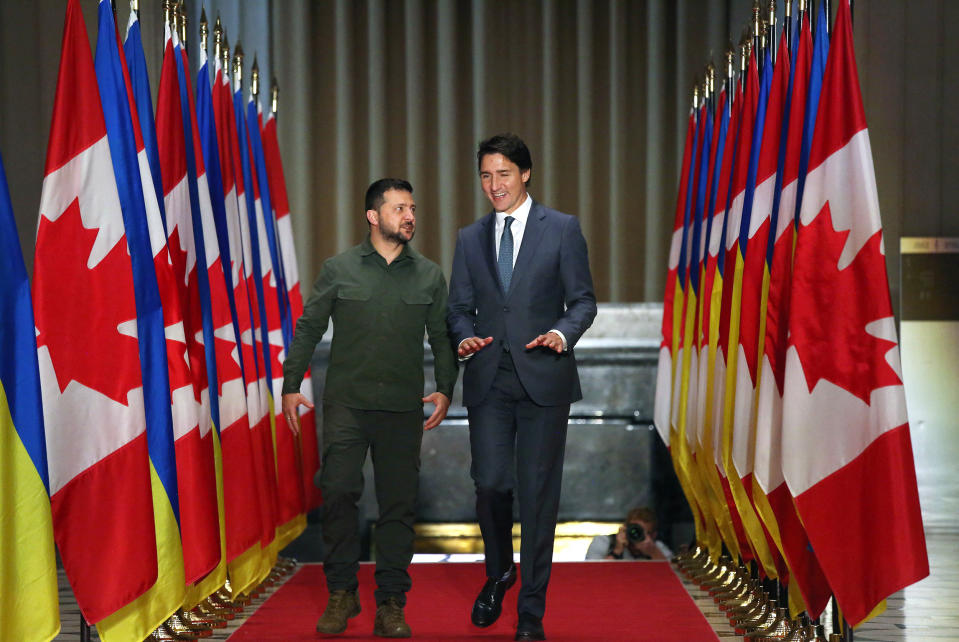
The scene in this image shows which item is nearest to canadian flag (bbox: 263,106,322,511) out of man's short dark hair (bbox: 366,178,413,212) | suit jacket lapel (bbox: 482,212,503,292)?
man's short dark hair (bbox: 366,178,413,212)

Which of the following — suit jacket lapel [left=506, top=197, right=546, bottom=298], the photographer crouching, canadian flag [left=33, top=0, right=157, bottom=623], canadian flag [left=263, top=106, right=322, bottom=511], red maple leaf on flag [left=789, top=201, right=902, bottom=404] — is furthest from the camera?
the photographer crouching

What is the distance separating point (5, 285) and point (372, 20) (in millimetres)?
6940

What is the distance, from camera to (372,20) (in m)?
9.63

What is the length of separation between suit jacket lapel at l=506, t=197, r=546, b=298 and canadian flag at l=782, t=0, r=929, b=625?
3.02ft

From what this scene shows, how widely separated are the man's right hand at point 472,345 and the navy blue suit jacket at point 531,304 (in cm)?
12

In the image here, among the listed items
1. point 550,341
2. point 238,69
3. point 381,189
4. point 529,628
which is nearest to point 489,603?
point 529,628

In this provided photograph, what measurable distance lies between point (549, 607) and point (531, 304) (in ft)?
4.97

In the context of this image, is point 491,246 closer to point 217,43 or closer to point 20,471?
point 20,471

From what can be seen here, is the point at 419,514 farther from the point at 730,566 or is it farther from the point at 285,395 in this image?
the point at 285,395

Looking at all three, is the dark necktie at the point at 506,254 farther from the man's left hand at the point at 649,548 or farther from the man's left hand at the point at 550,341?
the man's left hand at the point at 649,548

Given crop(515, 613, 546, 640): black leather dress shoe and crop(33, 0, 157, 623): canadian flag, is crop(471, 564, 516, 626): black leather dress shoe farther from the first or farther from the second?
crop(33, 0, 157, 623): canadian flag

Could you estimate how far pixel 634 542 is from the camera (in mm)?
6816

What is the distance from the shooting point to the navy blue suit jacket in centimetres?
418

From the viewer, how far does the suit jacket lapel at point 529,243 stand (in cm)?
426
